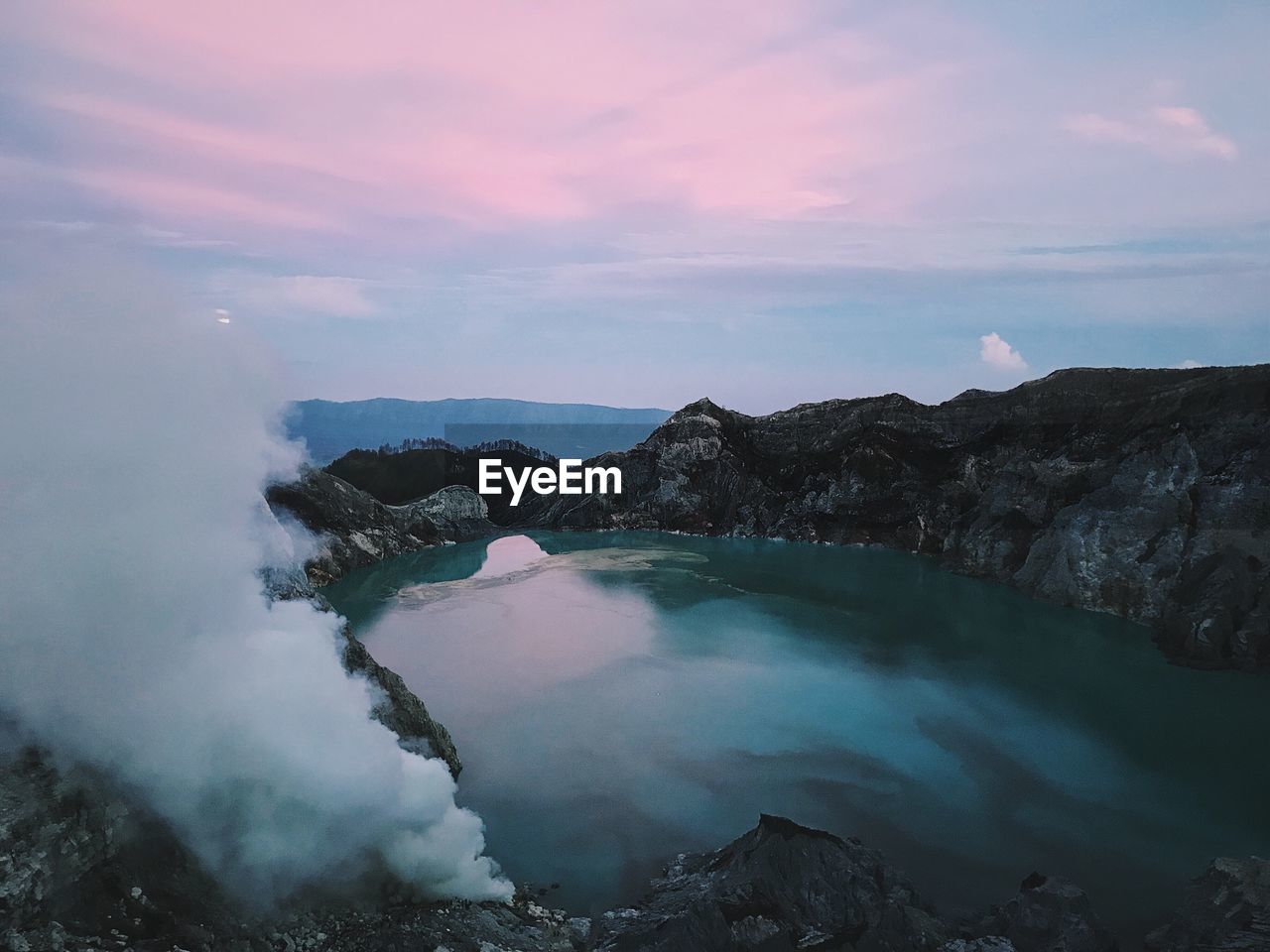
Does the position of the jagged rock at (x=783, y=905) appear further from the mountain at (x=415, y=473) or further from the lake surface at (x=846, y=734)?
the mountain at (x=415, y=473)

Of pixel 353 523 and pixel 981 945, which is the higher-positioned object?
pixel 353 523

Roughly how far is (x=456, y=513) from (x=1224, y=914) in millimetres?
86936

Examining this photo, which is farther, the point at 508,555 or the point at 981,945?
the point at 508,555

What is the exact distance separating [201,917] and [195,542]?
22.7ft

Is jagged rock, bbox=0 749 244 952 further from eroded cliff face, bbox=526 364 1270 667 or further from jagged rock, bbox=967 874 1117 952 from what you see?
eroded cliff face, bbox=526 364 1270 667

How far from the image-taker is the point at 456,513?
309 ft

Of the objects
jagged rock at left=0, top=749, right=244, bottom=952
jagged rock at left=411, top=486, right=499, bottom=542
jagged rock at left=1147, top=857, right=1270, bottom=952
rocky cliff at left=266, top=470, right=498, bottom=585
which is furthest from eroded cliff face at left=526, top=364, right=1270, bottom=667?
jagged rock at left=0, top=749, right=244, bottom=952

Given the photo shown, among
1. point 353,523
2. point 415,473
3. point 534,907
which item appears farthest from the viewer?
point 415,473

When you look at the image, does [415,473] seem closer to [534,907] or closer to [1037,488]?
[1037,488]

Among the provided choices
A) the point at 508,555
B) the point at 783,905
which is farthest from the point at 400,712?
the point at 508,555

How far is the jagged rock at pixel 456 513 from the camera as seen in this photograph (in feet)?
300

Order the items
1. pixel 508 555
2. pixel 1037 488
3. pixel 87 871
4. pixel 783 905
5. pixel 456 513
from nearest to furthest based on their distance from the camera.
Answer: pixel 87 871, pixel 783 905, pixel 1037 488, pixel 508 555, pixel 456 513

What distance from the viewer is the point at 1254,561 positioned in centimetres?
4359

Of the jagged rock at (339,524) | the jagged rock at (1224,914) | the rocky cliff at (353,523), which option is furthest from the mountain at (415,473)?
the jagged rock at (1224,914)
